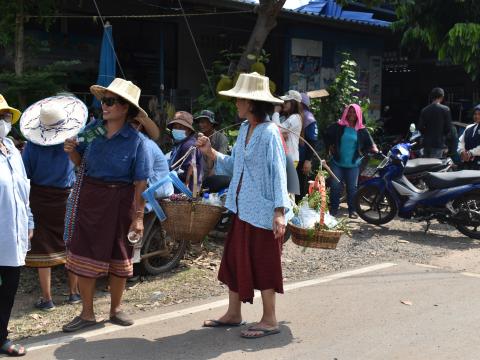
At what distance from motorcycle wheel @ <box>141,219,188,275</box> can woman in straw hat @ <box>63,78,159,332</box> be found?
1445 mm

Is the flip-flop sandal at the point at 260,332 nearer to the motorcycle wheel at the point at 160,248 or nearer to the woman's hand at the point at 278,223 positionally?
the woman's hand at the point at 278,223

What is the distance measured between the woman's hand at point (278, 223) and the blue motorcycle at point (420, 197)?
4.50m

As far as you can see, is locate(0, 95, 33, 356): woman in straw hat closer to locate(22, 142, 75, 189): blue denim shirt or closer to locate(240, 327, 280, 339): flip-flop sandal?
locate(22, 142, 75, 189): blue denim shirt

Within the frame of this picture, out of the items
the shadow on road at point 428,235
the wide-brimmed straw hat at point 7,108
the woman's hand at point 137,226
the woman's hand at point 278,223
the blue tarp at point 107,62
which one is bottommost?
the shadow on road at point 428,235

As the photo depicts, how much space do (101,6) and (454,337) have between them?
930 centimetres

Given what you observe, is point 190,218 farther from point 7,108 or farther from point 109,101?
point 7,108

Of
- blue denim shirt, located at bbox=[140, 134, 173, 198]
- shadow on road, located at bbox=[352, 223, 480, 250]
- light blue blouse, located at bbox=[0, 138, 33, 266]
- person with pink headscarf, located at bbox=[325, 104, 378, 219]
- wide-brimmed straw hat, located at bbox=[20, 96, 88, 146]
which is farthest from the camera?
person with pink headscarf, located at bbox=[325, 104, 378, 219]

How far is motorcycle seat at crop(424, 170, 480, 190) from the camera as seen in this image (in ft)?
27.2

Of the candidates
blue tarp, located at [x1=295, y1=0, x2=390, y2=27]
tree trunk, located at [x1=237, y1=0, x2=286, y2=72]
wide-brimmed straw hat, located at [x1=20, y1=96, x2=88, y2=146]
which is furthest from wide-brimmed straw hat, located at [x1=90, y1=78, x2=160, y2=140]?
blue tarp, located at [x1=295, y1=0, x2=390, y2=27]

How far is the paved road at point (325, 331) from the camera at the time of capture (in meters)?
4.41

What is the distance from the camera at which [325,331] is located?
4867 millimetres

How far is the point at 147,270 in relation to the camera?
6.27 metres

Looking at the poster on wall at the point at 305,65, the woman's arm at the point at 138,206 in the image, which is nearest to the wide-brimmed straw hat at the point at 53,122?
the woman's arm at the point at 138,206

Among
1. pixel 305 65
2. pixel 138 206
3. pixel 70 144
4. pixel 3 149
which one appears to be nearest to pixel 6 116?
pixel 3 149
